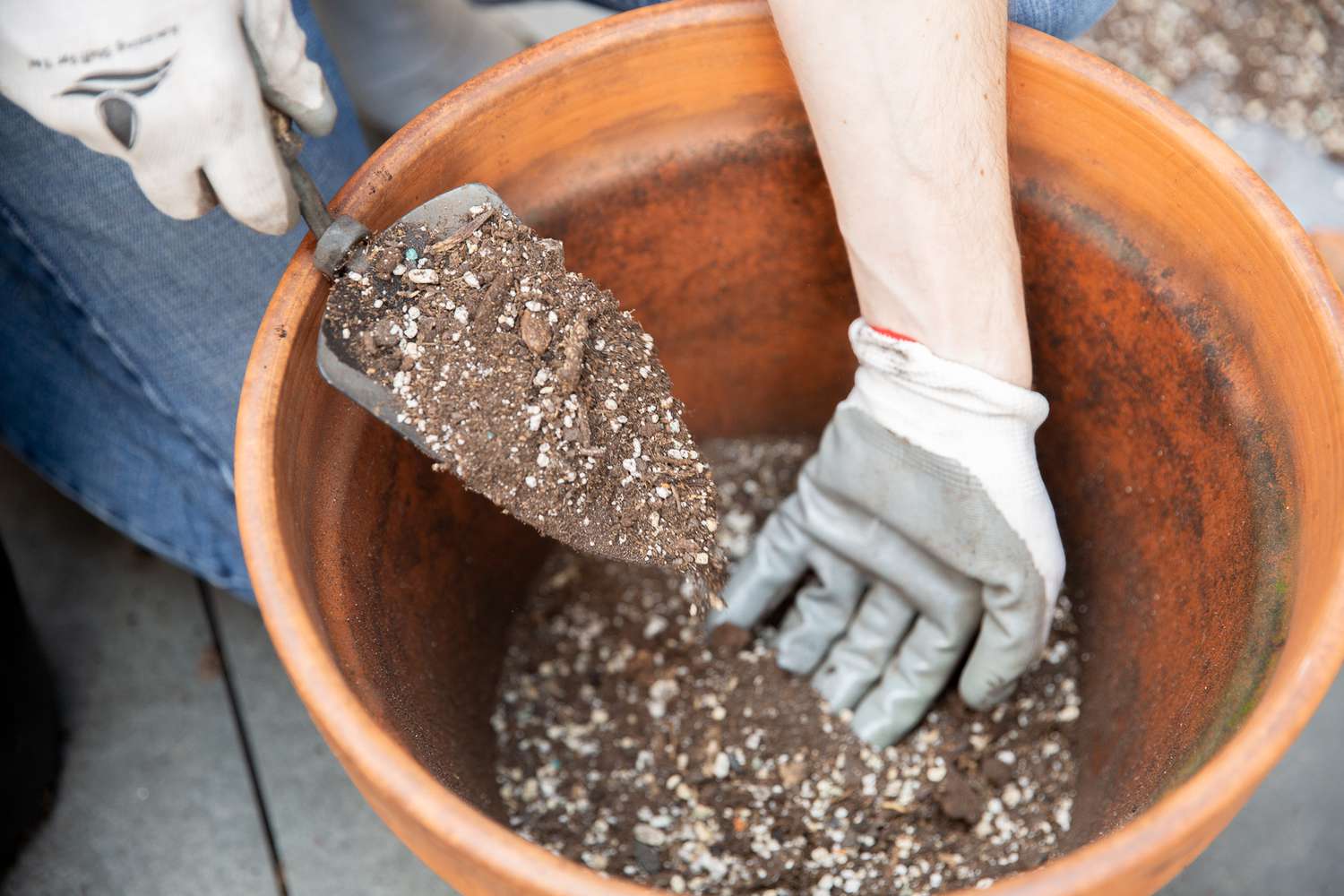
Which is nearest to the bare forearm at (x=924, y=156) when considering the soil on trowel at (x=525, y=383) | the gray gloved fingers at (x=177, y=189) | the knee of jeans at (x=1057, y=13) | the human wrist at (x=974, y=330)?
the human wrist at (x=974, y=330)

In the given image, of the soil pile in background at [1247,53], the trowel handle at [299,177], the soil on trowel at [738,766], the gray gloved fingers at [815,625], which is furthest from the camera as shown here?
the soil pile in background at [1247,53]

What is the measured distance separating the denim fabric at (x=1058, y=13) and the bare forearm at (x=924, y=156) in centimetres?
13

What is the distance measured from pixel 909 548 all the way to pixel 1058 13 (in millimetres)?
535

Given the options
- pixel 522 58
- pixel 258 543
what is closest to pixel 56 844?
pixel 258 543

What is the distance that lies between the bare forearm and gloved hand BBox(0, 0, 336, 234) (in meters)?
0.42

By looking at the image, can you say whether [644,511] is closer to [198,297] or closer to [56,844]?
[198,297]

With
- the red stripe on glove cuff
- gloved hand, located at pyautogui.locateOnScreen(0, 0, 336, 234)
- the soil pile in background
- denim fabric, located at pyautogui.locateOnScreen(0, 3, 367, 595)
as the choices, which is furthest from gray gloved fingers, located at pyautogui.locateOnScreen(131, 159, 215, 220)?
the soil pile in background

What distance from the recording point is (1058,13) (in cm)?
105

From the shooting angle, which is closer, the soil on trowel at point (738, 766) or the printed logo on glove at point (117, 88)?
the printed logo on glove at point (117, 88)

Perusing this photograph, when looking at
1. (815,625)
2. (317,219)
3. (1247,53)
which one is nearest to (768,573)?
(815,625)

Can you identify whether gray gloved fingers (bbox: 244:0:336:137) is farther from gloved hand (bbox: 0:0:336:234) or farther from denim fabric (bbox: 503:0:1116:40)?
denim fabric (bbox: 503:0:1116:40)

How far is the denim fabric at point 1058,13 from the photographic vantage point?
1.04 m

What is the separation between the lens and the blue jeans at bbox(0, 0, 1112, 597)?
1.05m

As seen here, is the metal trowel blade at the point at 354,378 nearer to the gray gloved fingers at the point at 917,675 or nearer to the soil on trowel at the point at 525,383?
the soil on trowel at the point at 525,383
